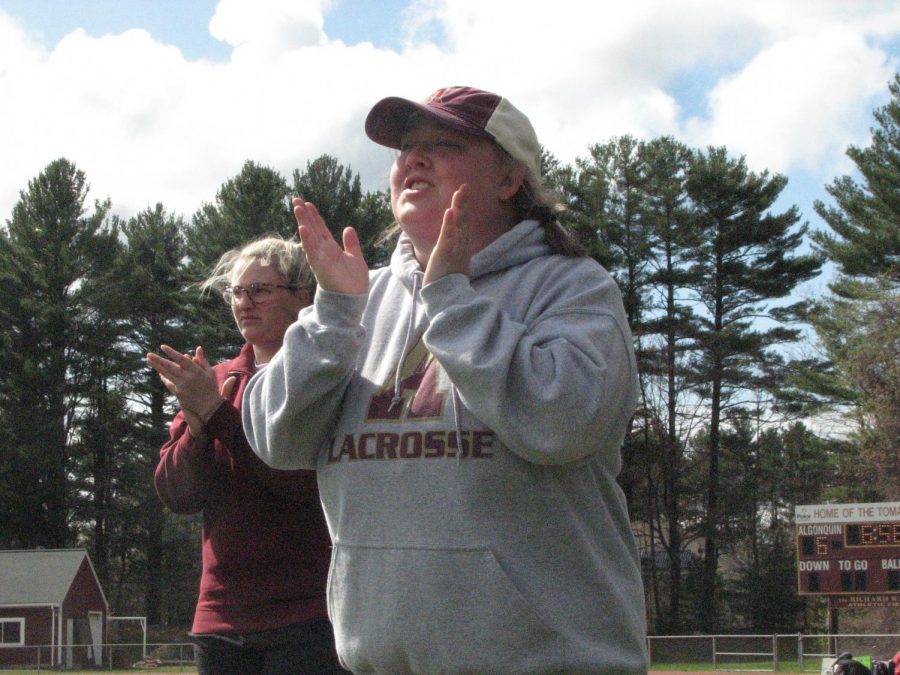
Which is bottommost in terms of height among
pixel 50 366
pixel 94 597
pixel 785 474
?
pixel 94 597

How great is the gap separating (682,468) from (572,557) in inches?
1743

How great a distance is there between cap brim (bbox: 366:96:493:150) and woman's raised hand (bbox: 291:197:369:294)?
275 millimetres

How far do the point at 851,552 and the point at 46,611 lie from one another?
24190mm

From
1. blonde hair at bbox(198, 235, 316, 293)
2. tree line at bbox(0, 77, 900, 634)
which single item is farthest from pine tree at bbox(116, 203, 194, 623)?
blonde hair at bbox(198, 235, 316, 293)

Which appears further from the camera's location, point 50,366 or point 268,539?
A: point 50,366

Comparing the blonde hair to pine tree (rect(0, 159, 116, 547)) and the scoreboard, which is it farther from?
pine tree (rect(0, 159, 116, 547))

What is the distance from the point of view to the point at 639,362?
42.2 metres

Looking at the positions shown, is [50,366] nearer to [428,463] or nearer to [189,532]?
[189,532]

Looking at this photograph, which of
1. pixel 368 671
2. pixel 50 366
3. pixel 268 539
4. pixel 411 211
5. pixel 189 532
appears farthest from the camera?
pixel 189 532

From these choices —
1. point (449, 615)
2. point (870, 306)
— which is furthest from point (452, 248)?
point (870, 306)

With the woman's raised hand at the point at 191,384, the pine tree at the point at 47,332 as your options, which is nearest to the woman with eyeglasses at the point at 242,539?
the woman's raised hand at the point at 191,384

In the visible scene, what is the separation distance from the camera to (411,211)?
2.35 meters

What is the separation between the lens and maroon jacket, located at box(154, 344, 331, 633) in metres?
3.16

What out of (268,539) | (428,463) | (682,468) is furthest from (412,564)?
(682,468)
